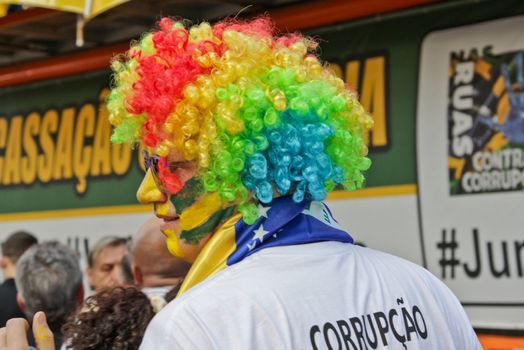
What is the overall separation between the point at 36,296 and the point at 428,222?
2312mm

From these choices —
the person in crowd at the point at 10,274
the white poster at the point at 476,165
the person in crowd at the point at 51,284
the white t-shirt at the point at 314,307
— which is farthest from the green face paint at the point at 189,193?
the white poster at the point at 476,165

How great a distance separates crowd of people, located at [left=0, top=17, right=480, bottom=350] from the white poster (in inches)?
111

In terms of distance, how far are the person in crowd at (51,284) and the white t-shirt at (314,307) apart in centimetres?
226

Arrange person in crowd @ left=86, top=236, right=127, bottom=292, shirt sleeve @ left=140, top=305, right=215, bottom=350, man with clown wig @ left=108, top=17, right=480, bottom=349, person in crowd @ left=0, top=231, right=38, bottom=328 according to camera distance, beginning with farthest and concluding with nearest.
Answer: person in crowd @ left=86, top=236, right=127, bottom=292, person in crowd @ left=0, top=231, right=38, bottom=328, man with clown wig @ left=108, top=17, right=480, bottom=349, shirt sleeve @ left=140, top=305, right=215, bottom=350

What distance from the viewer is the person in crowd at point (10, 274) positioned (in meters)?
4.80

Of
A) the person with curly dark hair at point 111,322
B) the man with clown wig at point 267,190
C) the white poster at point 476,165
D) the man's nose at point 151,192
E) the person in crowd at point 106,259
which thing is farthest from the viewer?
the person in crowd at point 106,259

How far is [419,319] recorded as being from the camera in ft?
6.63

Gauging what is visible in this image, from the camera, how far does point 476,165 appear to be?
507cm

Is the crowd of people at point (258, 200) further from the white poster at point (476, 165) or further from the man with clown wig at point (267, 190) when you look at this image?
the white poster at point (476, 165)

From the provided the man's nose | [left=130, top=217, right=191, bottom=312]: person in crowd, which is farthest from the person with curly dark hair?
[left=130, top=217, right=191, bottom=312]: person in crowd

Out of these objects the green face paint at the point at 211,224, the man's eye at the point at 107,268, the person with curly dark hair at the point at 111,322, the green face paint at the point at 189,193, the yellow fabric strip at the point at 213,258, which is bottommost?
the man's eye at the point at 107,268

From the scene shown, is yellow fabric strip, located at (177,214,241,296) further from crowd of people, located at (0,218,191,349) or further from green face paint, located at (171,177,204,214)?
crowd of people, located at (0,218,191,349)

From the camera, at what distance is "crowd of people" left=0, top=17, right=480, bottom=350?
1748 millimetres

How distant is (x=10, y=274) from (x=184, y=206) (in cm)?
409
